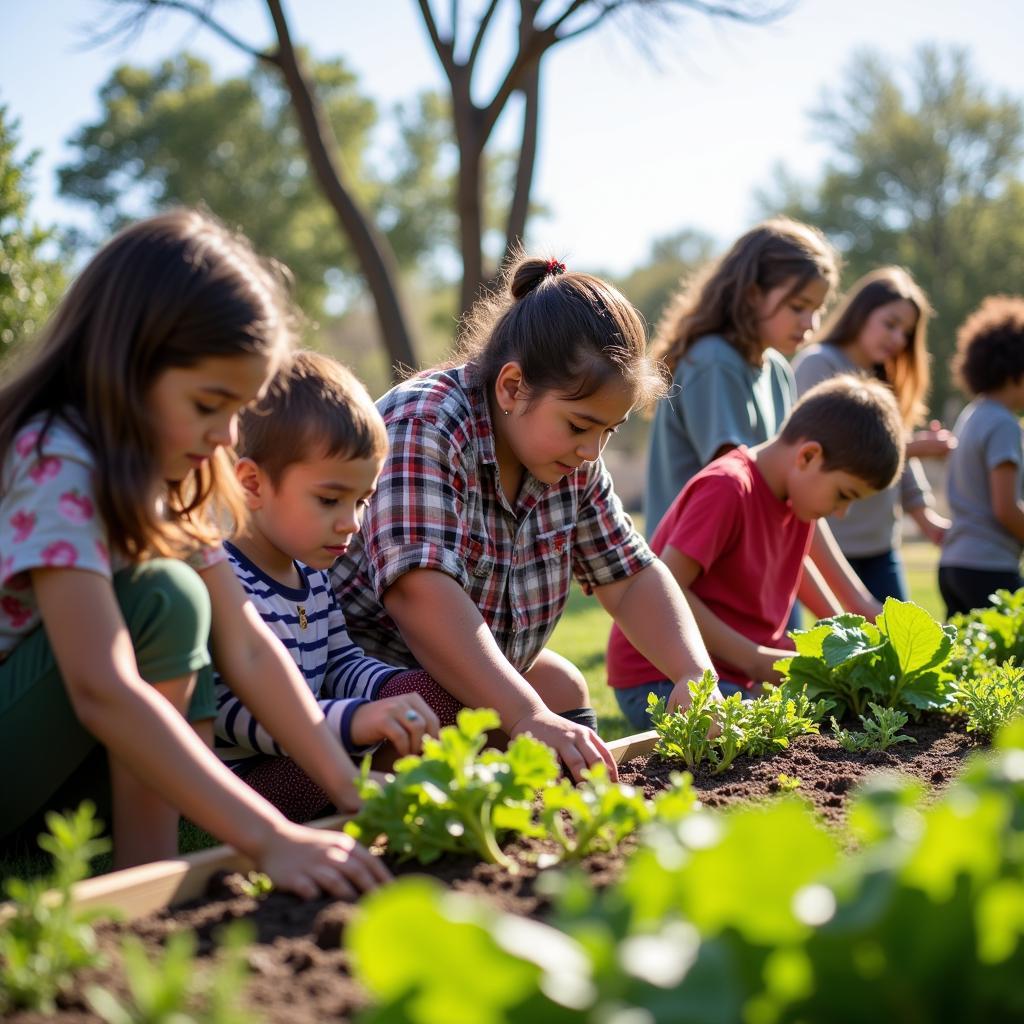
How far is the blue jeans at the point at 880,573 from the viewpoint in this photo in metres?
5.95

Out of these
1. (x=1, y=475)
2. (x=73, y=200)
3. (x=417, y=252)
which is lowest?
(x=1, y=475)

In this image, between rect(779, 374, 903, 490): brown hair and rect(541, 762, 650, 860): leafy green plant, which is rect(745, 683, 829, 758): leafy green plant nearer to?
rect(541, 762, 650, 860): leafy green plant

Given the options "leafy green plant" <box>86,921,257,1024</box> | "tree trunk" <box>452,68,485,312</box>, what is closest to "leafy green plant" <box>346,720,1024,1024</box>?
"leafy green plant" <box>86,921,257,1024</box>

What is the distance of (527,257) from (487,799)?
1905mm

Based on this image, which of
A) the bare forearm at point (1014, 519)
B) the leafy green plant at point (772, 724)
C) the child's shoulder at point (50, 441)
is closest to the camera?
the child's shoulder at point (50, 441)

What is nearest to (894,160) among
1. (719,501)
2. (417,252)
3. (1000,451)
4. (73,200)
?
(417,252)

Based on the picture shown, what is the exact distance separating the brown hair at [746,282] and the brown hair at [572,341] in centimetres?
176

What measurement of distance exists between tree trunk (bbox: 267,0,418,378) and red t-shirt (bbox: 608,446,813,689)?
8249mm

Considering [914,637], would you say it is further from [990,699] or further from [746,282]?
[746,282]

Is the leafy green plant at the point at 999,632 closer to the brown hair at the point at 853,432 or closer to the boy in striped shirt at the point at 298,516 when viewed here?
the brown hair at the point at 853,432

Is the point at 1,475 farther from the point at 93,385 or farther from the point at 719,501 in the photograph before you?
the point at 719,501

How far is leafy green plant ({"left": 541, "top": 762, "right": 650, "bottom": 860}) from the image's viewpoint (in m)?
1.90

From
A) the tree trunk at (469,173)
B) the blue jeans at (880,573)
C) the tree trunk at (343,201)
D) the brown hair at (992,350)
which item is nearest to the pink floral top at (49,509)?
the blue jeans at (880,573)

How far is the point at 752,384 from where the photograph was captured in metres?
4.85
